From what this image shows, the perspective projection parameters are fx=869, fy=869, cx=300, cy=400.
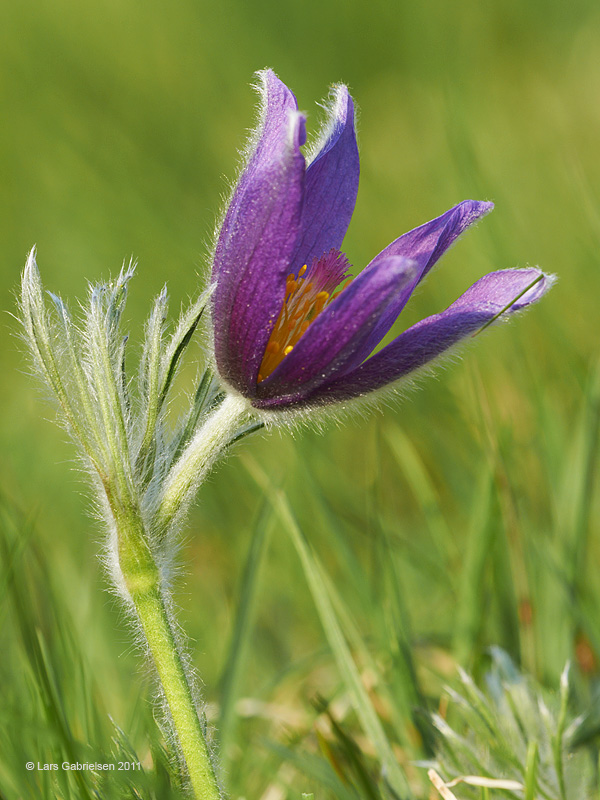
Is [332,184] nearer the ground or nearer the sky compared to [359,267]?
nearer the ground

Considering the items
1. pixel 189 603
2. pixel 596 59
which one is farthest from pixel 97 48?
pixel 189 603

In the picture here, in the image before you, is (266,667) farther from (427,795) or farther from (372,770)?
(427,795)

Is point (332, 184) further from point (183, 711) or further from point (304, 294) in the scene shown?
point (183, 711)

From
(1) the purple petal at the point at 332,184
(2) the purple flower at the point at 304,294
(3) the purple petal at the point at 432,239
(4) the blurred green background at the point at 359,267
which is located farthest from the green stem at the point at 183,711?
(1) the purple petal at the point at 332,184

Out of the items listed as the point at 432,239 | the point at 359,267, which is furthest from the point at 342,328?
the point at 359,267

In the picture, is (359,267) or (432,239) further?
(359,267)

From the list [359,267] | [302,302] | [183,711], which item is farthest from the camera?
[359,267]

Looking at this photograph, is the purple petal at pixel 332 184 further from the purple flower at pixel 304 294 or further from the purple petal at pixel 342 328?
the purple petal at pixel 342 328
